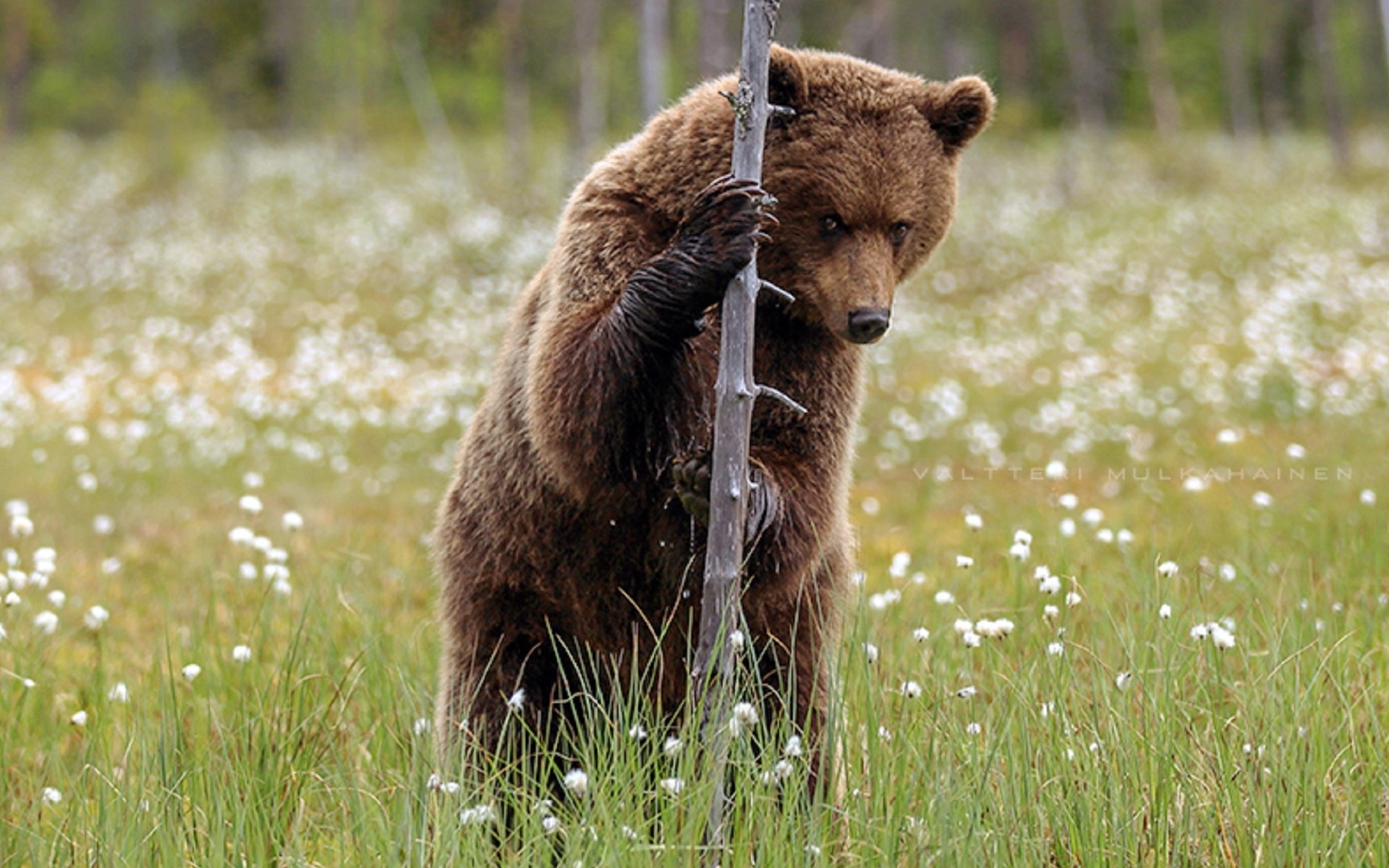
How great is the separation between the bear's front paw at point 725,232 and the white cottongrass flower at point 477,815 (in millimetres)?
1196

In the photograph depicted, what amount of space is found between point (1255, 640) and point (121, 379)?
12.6 meters

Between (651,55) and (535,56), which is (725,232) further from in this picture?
(535,56)

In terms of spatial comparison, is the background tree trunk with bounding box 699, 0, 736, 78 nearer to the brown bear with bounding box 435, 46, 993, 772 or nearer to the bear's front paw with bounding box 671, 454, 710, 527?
the brown bear with bounding box 435, 46, 993, 772

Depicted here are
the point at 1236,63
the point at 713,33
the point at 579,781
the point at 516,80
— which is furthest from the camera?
the point at 1236,63

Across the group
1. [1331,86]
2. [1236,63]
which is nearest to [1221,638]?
[1331,86]

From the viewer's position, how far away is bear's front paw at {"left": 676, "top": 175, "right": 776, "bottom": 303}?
3088 millimetres

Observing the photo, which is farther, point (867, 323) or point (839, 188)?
point (839, 188)

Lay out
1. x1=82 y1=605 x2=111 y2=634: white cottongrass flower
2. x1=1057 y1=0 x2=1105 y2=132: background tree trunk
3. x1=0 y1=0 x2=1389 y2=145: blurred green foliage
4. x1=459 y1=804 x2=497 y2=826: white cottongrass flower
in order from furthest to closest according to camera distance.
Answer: x1=0 y1=0 x2=1389 y2=145: blurred green foliage → x1=1057 y1=0 x2=1105 y2=132: background tree trunk → x1=82 y1=605 x2=111 y2=634: white cottongrass flower → x1=459 y1=804 x2=497 y2=826: white cottongrass flower

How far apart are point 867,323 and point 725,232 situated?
55 centimetres

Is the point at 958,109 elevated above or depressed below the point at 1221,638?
above

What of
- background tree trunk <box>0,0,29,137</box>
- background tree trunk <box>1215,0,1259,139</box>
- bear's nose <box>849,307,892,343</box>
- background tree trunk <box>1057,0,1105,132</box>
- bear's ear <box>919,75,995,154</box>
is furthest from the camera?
background tree trunk <box>0,0,29,137</box>

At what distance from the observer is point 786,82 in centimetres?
363

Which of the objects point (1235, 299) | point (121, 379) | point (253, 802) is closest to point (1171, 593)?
point (253, 802)

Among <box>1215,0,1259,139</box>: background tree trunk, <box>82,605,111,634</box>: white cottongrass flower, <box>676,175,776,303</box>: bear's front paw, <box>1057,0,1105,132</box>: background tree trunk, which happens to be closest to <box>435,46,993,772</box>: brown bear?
<box>676,175,776,303</box>: bear's front paw
